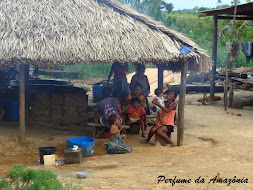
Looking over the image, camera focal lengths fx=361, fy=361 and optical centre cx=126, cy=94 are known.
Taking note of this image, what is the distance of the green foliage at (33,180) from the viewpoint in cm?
367

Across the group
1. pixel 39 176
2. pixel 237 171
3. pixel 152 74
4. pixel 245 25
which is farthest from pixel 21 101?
pixel 245 25

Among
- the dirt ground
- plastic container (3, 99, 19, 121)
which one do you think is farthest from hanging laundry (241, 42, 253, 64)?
plastic container (3, 99, 19, 121)

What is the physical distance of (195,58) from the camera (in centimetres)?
739

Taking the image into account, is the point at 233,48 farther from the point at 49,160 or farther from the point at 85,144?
the point at 49,160

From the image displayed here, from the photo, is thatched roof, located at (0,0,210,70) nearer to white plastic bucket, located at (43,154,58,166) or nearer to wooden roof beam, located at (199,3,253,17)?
white plastic bucket, located at (43,154,58,166)

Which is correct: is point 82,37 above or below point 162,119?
above

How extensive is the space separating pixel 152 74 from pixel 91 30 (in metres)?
11.2

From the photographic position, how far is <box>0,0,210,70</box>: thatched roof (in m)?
6.73

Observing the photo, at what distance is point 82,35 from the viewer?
280 inches

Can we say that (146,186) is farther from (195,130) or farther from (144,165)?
(195,130)

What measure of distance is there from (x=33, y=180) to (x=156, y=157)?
3.07m

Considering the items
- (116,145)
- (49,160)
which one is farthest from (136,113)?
(49,160)

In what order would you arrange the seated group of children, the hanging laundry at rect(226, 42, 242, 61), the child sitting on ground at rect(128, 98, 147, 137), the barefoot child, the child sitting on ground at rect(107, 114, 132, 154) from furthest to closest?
the hanging laundry at rect(226, 42, 242, 61) < the child sitting on ground at rect(128, 98, 147, 137) < the barefoot child < the seated group of children < the child sitting on ground at rect(107, 114, 132, 154)

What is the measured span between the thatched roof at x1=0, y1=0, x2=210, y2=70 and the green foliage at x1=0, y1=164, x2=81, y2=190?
Result: 3054 mm
